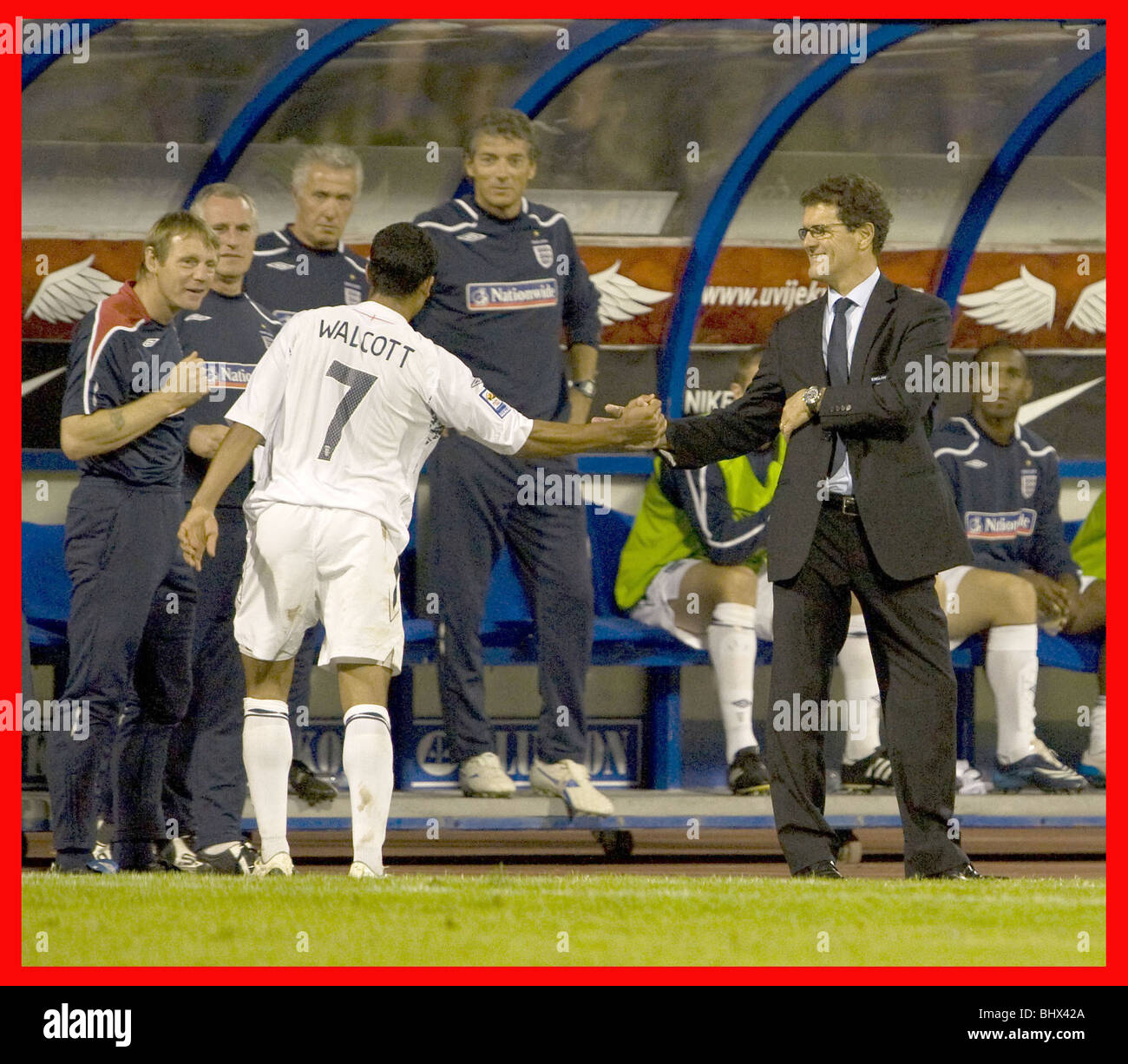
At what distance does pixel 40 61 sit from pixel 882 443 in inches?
146

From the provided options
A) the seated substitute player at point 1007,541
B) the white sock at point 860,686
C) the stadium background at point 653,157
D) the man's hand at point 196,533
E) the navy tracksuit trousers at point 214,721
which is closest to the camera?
the man's hand at point 196,533

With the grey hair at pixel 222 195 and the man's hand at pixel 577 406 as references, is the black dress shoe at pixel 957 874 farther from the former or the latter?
the grey hair at pixel 222 195

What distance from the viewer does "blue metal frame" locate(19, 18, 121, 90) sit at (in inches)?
249

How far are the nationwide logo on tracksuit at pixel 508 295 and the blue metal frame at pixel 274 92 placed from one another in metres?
1.18

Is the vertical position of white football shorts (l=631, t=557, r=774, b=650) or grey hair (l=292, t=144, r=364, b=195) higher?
grey hair (l=292, t=144, r=364, b=195)

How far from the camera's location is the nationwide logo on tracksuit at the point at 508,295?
6.11 m

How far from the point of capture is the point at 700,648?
6.60 meters

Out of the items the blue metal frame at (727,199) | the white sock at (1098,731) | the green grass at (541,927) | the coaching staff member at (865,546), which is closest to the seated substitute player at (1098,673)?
the white sock at (1098,731)

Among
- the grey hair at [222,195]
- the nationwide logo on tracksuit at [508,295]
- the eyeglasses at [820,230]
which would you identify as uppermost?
the grey hair at [222,195]

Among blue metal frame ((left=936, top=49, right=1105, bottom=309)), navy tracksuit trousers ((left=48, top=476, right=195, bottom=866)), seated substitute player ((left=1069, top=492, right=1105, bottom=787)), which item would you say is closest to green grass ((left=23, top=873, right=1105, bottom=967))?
navy tracksuit trousers ((left=48, top=476, right=195, bottom=866))

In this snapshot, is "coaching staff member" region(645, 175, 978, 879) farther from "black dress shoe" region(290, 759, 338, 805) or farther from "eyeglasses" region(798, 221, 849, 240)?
"black dress shoe" region(290, 759, 338, 805)

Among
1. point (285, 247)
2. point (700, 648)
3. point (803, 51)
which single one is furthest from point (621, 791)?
point (803, 51)

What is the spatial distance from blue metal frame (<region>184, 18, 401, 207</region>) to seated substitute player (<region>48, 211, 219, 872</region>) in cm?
151

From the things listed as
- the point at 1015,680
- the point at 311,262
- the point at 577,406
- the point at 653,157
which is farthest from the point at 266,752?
the point at 653,157
